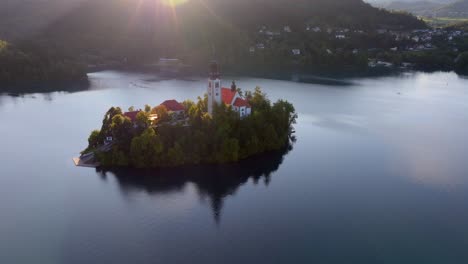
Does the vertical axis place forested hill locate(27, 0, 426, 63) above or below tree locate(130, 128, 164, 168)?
above

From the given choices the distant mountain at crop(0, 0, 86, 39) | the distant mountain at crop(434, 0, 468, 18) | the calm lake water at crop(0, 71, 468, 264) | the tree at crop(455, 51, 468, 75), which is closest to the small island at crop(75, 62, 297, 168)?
the calm lake water at crop(0, 71, 468, 264)

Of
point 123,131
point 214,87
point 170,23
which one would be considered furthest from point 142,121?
point 170,23

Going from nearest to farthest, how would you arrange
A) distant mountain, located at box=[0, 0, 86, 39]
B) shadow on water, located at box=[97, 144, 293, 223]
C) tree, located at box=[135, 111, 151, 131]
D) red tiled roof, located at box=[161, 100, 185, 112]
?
shadow on water, located at box=[97, 144, 293, 223]
tree, located at box=[135, 111, 151, 131]
red tiled roof, located at box=[161, 100, 185, 112]
distant mountain, located at box=[0, 0, 86, 39]

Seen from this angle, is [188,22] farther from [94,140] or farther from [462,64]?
[94,140]

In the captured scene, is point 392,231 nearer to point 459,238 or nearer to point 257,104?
point 459,238

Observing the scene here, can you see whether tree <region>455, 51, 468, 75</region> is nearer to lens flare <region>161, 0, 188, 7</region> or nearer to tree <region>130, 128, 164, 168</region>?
tree <region>130, 128, 164, 168</region>
